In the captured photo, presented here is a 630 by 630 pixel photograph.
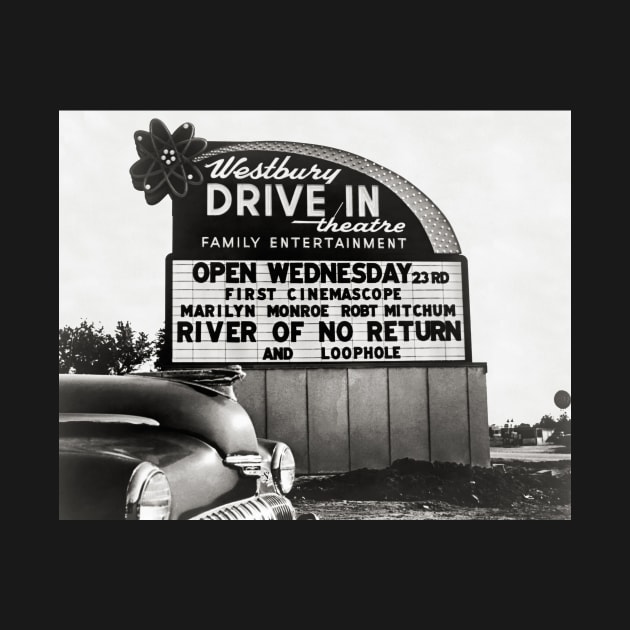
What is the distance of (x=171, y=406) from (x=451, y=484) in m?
2.39

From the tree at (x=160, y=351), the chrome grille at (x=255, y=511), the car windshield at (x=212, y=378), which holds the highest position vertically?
the tree at (x=160, y=351)

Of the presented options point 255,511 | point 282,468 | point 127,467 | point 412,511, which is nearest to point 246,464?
point 255,511

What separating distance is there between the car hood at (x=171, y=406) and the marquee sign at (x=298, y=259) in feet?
3.12

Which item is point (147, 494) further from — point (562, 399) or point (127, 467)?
point (562, 399)

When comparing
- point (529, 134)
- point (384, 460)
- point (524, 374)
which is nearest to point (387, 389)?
point (384, 460)

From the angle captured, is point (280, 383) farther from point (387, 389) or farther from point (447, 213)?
point (447, 213)

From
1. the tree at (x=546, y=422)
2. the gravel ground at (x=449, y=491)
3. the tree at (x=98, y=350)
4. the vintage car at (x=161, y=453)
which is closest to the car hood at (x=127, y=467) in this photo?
the vintage car at (x=161, y=453)

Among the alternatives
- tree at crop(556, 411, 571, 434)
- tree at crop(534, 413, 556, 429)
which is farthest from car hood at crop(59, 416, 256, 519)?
tree at crop(556, 411, 571, 434)

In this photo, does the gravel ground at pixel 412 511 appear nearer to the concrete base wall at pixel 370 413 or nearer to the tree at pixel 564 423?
the concrete base wall at pixel 370 413

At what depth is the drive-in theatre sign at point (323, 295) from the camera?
605cm

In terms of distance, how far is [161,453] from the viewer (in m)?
4.65

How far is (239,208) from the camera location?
616 centimetres

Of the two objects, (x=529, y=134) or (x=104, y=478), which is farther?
(x=529, y=134)

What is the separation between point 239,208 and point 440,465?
2.58 metres
